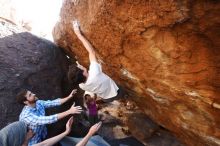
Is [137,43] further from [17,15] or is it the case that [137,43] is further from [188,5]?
[17,15]

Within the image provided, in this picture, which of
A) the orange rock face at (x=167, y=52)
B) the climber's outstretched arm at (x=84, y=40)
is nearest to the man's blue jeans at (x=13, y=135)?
the climber's outstretched arm at (x=84, y=40)

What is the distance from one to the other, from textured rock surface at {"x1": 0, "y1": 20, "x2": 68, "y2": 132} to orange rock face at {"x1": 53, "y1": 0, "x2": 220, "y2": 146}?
4.62ft

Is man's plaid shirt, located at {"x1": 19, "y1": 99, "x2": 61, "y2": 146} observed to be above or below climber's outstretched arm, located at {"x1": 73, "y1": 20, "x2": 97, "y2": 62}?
below

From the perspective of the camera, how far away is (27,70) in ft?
19.1

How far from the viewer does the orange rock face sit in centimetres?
320

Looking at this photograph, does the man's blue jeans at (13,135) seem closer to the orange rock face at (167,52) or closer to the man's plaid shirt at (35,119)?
the man's plaid shirt at (35,119)

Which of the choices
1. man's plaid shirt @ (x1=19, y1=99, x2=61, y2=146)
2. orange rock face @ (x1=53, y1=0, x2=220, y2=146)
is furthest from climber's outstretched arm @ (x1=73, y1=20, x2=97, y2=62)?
man's plaid shirt @ (x1=19, y1=99, x2=61, y2=146)

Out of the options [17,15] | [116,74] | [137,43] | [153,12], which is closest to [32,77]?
[116,74]

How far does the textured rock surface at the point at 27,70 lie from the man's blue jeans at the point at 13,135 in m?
1.00

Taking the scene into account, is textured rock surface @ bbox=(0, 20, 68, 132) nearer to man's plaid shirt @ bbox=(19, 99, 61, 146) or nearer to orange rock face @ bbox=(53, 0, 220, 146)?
man's plaid shirt @ bbox=(19, 99, 61, 146)

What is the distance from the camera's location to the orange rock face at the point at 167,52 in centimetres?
320

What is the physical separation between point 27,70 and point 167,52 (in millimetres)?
3133

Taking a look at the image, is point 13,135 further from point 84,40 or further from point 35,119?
point 84,40

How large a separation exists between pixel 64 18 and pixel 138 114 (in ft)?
8.28
